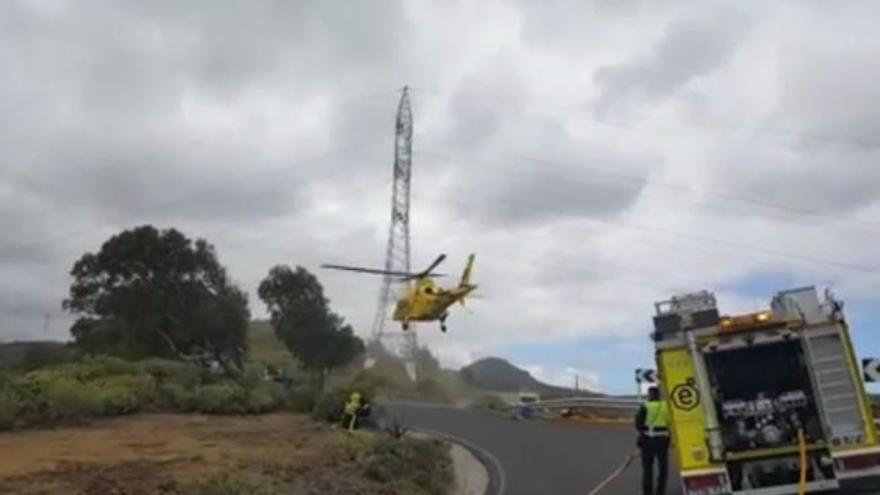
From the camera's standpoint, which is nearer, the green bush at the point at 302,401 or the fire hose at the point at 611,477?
the fire hose at the point at 611,477

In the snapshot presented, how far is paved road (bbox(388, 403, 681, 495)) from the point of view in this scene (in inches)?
664

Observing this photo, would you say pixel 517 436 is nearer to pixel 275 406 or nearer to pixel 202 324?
pixel 275 406

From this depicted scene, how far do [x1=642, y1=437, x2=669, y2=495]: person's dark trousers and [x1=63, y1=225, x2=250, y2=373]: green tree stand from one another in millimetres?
42796

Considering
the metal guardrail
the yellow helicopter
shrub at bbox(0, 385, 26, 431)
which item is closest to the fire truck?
shrub at bbox(0, 385, 26, 431)

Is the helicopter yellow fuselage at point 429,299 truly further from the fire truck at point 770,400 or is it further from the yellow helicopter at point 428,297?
the fire truck at point 770,400

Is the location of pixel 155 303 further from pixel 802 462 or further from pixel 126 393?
pixel 802 462

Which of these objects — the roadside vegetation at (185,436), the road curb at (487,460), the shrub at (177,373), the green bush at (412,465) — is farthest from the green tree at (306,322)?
the green bush at (412,465)

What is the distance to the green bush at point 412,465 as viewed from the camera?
1592 cm

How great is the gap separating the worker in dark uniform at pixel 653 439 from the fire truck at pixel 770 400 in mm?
1432

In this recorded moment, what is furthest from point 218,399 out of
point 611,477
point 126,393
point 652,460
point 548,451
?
point 652,460

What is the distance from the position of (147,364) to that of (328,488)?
17.9m

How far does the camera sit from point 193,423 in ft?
73.0

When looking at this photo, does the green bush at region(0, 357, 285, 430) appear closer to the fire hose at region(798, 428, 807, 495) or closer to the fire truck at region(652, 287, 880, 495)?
the fire truck at region(652, 287, 880, 495)

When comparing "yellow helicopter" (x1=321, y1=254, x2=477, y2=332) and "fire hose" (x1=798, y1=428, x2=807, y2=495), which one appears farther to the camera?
"yellow helicopter" (x1=321, y1=254, x2=477, y2=332)
